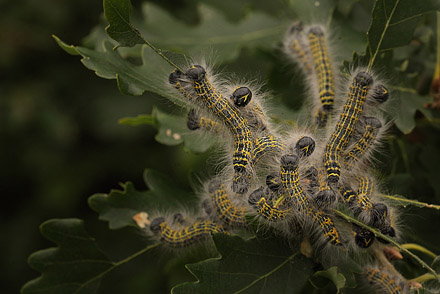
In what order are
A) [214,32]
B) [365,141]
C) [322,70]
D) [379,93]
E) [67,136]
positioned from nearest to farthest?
[365,141] < [379,93] < [322,70] < [214,32] < [67,136]

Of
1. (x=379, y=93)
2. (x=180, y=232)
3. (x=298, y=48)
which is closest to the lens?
(x=379, y=93)

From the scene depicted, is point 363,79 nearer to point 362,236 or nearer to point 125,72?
point 362,236

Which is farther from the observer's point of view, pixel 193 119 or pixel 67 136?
pixel 67 136

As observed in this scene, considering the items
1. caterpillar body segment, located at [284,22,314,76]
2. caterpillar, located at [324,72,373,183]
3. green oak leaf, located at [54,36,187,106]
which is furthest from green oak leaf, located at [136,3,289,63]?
caterpillar, located at [324,72,373,183]

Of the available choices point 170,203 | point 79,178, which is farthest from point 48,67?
point 170,203

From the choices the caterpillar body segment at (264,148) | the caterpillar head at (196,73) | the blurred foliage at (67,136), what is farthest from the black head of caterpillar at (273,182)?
the blurred foliage at (67,136)

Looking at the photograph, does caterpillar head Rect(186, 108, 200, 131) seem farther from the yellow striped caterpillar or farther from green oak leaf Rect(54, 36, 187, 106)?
the yellow striped caterpillar

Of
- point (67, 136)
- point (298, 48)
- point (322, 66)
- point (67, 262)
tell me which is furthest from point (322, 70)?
point (67, 136)
